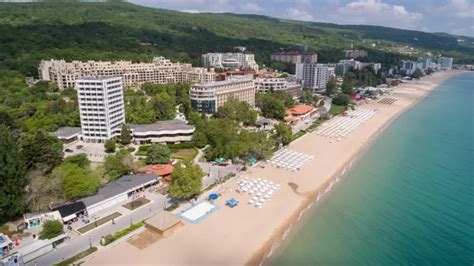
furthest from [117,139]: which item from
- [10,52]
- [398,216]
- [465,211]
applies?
[10,52]

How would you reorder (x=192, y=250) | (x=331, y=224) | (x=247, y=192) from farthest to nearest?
(x=247, y=192) < (x=331, y=224) < (x=192, y=250)

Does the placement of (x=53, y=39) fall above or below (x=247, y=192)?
above

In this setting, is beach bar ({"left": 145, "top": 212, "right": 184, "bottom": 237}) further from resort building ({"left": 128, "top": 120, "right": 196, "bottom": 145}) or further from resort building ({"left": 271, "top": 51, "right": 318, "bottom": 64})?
resort building ({"left": 271, "top": 51, "right": 318, "bottom": 64})

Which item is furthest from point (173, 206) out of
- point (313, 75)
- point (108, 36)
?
point (108, 36)

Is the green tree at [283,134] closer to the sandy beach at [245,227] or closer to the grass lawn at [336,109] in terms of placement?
the sandy beach at [245,227]

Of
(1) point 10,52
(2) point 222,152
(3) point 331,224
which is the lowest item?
(3) point 331,224

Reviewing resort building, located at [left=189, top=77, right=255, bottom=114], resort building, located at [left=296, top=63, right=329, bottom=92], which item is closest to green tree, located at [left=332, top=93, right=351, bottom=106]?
resort building, located at [left=296, top=63, right=329, bottom=92]

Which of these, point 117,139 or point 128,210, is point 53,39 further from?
point 128,210

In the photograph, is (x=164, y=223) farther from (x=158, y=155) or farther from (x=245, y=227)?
(x=158, y=155)
